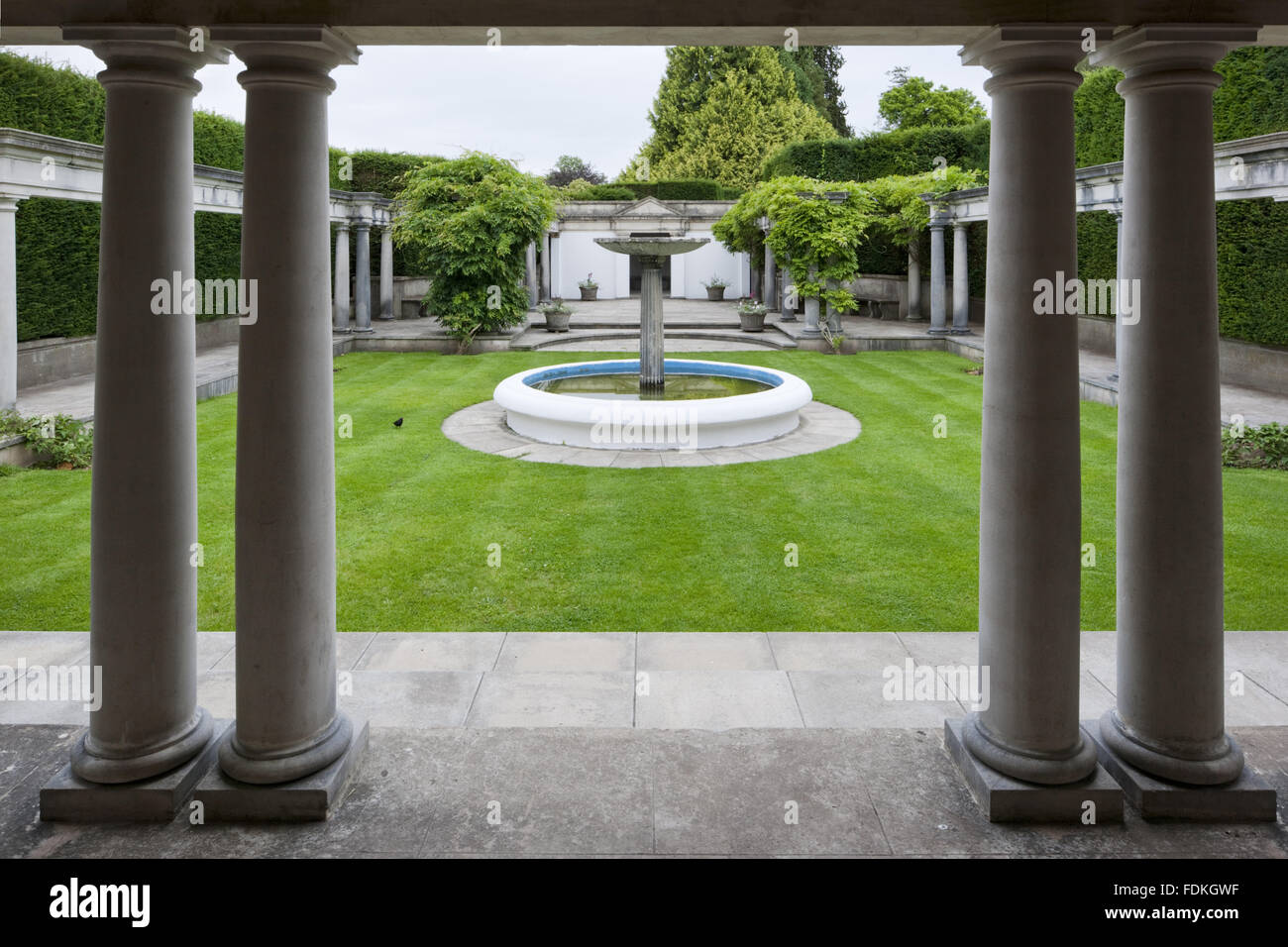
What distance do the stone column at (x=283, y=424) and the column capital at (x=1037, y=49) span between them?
10.2ft

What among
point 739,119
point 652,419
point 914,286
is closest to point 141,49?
point 652,419

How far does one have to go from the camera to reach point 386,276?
36625 millimetres

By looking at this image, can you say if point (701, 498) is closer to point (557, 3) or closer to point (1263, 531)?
point (1263, 531)

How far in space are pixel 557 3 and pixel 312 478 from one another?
2.58m

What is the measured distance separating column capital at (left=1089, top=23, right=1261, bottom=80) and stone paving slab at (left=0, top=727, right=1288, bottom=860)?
364cm

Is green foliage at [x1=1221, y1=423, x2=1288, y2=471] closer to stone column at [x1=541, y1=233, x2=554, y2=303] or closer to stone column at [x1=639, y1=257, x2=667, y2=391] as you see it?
stone column at [x1=639, y1=257, x2=667, y2=391]

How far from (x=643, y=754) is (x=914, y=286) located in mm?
33206

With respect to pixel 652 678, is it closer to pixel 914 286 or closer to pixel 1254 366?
pixel 1254 366

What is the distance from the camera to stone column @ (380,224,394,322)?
34844 mm

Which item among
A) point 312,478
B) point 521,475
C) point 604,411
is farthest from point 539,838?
point 604,411

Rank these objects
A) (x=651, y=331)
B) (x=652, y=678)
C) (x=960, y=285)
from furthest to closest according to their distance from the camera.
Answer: (x=960, y=285), (x=651, y=331), (x=652, y=678)

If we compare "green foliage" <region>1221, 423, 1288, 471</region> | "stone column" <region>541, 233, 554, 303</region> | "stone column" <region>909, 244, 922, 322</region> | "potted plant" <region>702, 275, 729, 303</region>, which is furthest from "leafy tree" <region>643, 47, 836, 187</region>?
"green foliage" <region>1221, 423, 1288, 471</region>

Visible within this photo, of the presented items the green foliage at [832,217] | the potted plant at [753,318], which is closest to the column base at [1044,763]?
the green foliage at [832,217]
